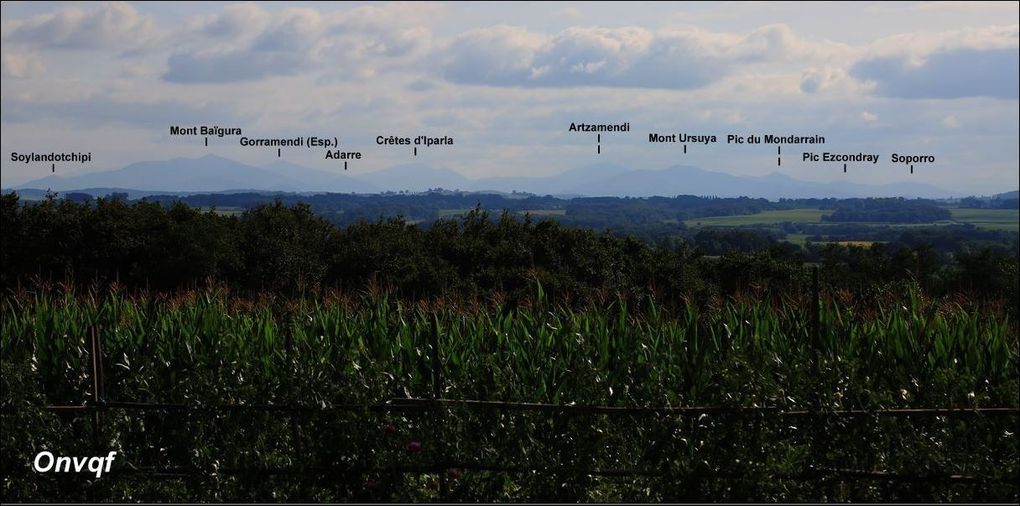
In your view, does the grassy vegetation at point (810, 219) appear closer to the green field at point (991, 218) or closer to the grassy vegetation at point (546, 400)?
the green field at point (991, 218)

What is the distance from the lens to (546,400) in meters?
8.50

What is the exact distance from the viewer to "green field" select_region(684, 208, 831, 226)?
117 m

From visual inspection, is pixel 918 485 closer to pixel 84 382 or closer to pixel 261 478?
pixel 261 478

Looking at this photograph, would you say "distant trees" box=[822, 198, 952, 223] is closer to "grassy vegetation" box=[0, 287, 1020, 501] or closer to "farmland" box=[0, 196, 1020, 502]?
"farmland" box=[0, 196, 1020, 502]

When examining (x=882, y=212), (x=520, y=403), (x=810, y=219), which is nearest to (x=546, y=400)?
(x=520, y=403)

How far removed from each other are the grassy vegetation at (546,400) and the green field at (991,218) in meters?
132

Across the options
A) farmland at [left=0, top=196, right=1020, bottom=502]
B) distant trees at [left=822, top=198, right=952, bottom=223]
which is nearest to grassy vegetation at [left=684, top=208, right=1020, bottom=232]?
distant trees at [left=822, top=198, right=952, bottom=223]

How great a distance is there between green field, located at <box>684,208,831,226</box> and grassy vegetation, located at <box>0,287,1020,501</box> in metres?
105

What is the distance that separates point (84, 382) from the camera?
9094mm

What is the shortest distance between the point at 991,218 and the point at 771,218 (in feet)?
152

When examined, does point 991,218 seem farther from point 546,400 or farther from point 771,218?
point 546,400

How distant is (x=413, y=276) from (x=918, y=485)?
2496cm

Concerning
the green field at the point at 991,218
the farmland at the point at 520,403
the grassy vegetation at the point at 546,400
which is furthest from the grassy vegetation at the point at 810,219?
the grassy vegetation at the point at 546,400

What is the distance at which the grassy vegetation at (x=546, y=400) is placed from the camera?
25.2ft
